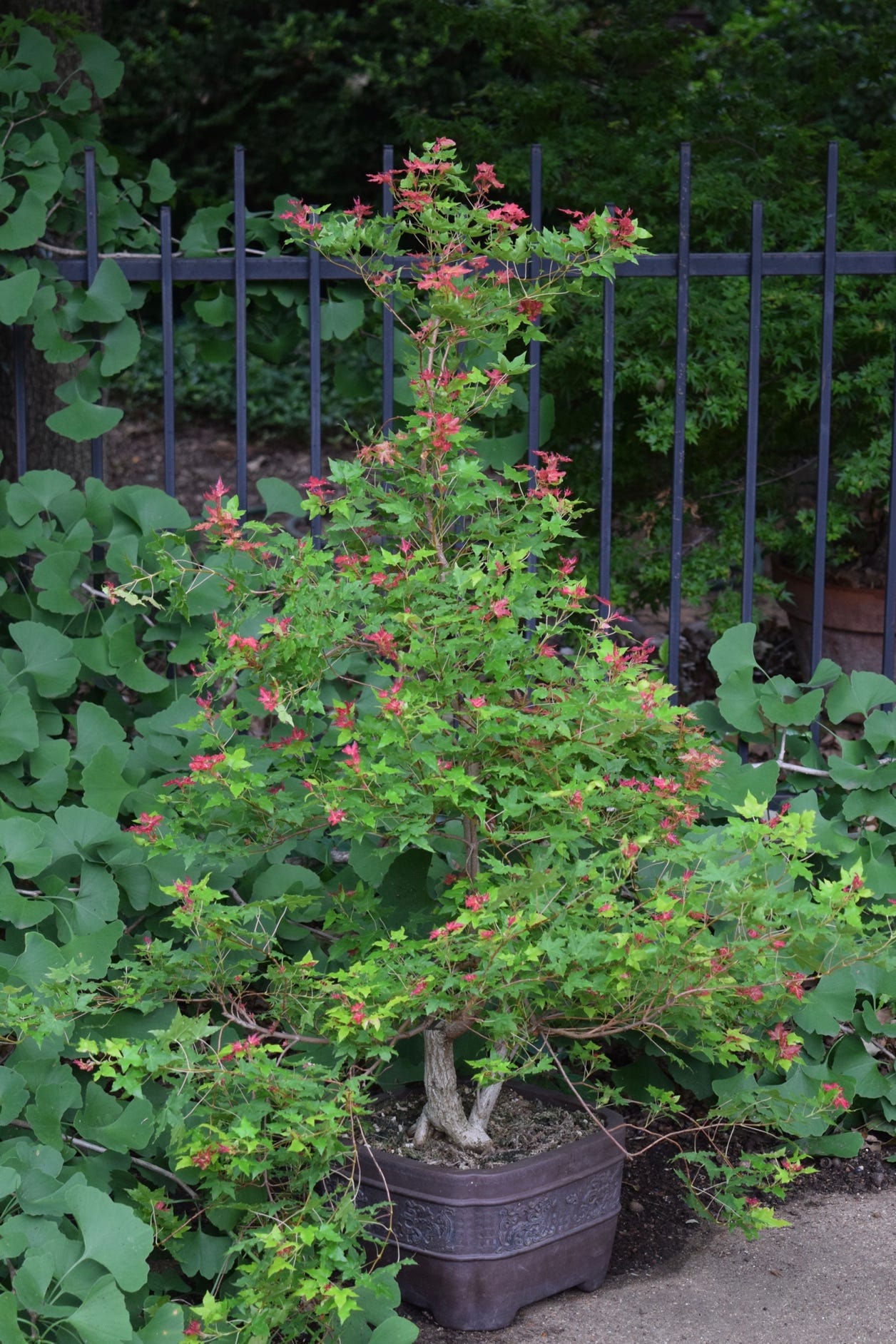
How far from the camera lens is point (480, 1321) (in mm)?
2309

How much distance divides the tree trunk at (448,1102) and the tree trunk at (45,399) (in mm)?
2279

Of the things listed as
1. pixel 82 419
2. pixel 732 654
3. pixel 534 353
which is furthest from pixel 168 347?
pixel 732 654

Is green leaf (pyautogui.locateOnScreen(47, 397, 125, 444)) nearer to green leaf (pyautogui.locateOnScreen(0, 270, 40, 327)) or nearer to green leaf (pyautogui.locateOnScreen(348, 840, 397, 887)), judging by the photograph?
green leaf (pyautogui.locateOnScreen(0, 270, 40, 327))

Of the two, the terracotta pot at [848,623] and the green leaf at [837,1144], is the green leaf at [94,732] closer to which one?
the green leaf at [837,1144]

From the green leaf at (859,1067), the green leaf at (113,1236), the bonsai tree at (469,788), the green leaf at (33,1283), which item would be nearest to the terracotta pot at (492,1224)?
the bonsai tree at (469,788)

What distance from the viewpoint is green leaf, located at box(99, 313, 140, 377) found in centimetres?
303

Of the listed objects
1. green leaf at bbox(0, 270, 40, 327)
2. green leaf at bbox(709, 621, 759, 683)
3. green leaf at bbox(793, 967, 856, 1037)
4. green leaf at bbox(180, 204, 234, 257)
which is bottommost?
green leaf at bbox(793, 967, 856, 1037)

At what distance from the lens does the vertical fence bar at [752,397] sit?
9.69 ft

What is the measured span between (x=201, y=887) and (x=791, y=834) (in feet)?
2.83

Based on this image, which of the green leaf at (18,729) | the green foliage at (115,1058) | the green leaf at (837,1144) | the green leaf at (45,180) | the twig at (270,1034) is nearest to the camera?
the green foliage at (115,1058)

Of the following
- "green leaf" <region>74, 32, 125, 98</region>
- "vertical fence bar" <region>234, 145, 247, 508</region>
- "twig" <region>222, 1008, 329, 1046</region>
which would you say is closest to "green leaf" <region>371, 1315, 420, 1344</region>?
"twig" <region>222, 1008, 329, 1046</region>

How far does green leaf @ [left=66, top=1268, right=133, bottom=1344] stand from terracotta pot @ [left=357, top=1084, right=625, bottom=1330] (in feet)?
1.55

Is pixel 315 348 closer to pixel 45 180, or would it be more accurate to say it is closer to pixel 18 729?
pixel 45 180

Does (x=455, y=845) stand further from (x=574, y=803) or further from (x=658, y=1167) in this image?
(x=658, y=1167)
